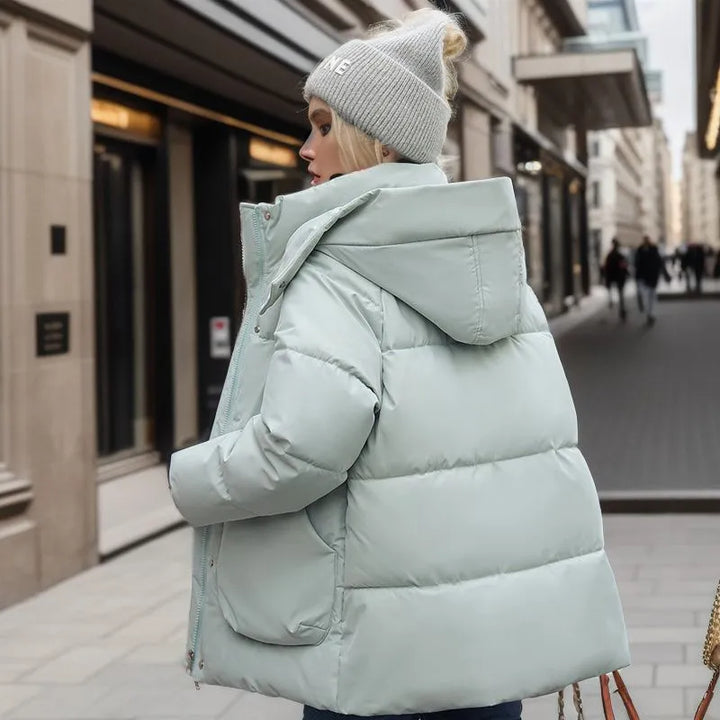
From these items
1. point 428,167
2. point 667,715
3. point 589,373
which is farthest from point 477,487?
point 589,373

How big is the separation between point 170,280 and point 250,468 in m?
8.19

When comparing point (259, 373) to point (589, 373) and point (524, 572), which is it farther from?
point (589, 373)

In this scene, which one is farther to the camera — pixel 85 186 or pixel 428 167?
pixel 85 186

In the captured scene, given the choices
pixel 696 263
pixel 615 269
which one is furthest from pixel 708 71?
pixel 696 263

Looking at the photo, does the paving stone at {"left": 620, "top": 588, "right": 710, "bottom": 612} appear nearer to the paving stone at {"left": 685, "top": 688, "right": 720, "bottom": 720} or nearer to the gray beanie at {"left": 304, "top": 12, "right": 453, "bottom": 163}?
the paving stone at {"left": 685, "top": 688, "right": 720, "bottom": 720}

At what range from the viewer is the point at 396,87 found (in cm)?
218

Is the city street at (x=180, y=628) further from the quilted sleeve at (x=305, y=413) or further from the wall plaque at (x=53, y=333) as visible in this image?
the quilted sleeve at (x=305, y=413)

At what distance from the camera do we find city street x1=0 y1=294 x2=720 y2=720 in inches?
172

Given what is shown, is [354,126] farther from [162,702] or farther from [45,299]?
[45,299]

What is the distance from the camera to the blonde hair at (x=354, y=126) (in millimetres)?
2184

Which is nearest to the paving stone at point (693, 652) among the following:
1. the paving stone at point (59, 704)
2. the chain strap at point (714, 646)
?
the paving stone at point (59, 704)

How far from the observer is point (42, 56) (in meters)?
6.21

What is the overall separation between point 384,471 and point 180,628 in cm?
360

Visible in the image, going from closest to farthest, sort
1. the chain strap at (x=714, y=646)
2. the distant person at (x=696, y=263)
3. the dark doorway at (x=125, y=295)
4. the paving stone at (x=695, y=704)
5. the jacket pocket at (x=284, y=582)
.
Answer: the jacket pocket at (x=284, y=582) → the chain strap at (x=714, y=646) → the paving stone at (x=695, y=704) → the dark doorway at (x=125, y=295) → the distant person at (x=696, y=263)
